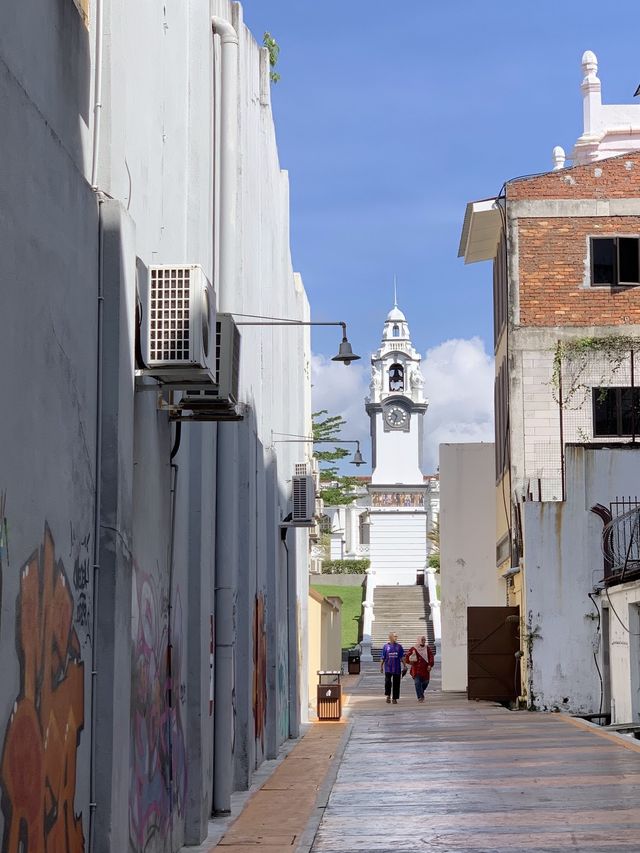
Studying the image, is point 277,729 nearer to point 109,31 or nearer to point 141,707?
point 141,707

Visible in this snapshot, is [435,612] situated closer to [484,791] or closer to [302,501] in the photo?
[302,501]

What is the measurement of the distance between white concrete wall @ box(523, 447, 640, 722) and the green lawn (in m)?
30.3

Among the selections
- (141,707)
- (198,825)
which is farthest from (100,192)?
(198,825)

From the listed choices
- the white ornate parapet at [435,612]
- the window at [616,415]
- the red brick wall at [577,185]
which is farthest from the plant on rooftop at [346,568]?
the red brick wall at [577,185]

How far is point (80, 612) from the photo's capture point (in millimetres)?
7500

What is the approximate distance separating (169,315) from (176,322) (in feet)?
0.24

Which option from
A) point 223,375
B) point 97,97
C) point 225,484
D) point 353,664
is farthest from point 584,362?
point 97,97

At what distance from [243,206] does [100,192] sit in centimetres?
858

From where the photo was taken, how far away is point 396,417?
10425 centimetres

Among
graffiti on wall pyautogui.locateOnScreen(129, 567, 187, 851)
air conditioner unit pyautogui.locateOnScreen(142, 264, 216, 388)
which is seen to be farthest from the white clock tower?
air conditioner unit pyautogui.locateOnScreen(142, 264, 216, 388)

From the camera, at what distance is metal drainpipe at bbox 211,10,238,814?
13.2 m

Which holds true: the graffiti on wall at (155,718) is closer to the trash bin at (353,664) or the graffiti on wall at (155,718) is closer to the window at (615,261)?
the window at (615,261)

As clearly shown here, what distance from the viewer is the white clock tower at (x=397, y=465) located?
96.2m

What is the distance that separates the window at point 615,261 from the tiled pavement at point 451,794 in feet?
42.1
